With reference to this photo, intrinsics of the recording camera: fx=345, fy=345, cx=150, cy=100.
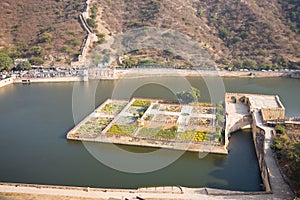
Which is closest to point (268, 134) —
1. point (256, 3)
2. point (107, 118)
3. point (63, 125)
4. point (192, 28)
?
point (107, 118)

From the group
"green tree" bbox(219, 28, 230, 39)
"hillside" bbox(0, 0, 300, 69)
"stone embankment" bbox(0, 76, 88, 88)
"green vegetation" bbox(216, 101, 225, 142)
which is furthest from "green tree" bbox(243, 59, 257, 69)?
"stone embankment" bbox(0, 76, 88, 88)

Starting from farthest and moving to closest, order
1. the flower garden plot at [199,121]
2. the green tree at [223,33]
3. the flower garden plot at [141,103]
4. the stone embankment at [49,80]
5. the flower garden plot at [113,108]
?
1. the green tree at [223,33]
2. the stone embankment at [49,80]
3. the flower garden plot at [141,103]
4. the flower garden plot at [113,108]
5. the flower garden plot at [199,121]

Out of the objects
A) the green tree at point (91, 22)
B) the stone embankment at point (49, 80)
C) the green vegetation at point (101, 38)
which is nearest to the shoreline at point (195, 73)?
the stone embankment at point (49, 80)

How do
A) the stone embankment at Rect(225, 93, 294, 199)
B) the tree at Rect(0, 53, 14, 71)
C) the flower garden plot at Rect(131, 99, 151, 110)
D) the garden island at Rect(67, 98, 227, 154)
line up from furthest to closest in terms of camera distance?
the tree at Rect(0, 53, 14, 71) < the flower garden plot at Rect(131, 99, 151, 110) < the garden island at Rect(67, 98, 227, 154) < the stone embankment at Rect(225, 93, 294, 199)

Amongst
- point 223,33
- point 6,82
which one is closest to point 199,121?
point 6,82

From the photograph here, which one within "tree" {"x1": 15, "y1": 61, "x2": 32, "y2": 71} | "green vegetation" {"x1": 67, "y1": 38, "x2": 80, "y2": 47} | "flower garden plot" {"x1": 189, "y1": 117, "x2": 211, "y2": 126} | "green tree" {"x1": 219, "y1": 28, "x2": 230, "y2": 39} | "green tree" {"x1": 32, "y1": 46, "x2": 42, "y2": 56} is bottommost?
"flower garden plot" {"x1": 189, "y1": 117, "x2": 211, "y2": 126}

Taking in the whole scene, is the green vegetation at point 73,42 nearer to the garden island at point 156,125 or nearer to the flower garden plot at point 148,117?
the garden island at point 156,125

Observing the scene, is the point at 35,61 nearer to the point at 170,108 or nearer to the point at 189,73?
the point at 189,73

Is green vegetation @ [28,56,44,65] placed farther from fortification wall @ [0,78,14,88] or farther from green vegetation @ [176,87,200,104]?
green vegetation @ [176,87,200,104]
